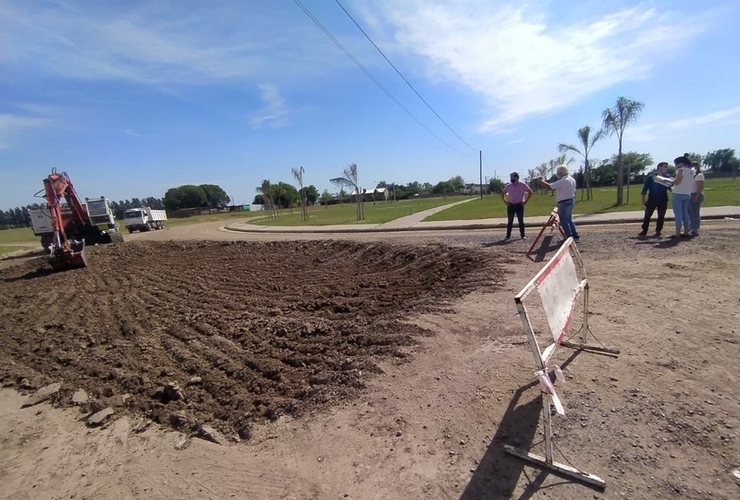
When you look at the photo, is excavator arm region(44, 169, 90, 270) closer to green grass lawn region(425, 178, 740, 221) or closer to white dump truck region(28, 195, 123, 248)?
white dump truck region(28, 195, 123, 248)

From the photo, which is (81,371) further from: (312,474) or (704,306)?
(704,306)

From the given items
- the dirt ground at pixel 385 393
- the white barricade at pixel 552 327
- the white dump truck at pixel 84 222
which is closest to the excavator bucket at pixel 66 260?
the white dump truck at pixel 84 222

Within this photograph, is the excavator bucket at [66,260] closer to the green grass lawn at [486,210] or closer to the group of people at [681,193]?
the green grass lawn at [486,210]

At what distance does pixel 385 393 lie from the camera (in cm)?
333

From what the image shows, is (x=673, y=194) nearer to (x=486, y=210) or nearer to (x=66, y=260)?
(x=486, y=210)

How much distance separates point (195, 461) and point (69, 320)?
648cm

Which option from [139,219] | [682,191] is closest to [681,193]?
[682,191]

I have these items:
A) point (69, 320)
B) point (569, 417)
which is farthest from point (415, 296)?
point (69, 320)

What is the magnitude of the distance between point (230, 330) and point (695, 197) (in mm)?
10124

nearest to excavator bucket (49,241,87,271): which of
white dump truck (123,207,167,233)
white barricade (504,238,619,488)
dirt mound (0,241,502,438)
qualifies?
dirt mound (0,241,502,438)

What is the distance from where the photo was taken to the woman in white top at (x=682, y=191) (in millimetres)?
7891

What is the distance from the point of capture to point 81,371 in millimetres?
4973

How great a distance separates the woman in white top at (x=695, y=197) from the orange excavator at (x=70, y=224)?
728 inches

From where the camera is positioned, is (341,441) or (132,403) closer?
(341,441)
